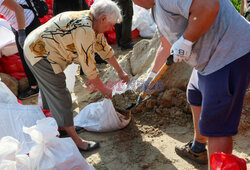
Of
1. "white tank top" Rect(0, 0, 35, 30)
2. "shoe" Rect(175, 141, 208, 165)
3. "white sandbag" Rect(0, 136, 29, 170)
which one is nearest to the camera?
"white sandbag" Rect(0, 136, 29, 170)

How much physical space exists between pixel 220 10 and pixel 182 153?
4.18ft

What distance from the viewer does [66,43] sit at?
200 cm

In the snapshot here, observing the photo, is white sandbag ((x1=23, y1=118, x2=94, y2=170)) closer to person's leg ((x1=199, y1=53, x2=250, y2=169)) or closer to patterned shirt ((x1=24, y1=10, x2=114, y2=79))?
patterned shirt ((x1=24, y1=10, x2=114, y2=79))

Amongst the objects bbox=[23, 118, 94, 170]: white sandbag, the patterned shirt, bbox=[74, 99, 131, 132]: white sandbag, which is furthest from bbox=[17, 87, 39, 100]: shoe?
bbox=[23, 118, 94, 170]: white sandbag

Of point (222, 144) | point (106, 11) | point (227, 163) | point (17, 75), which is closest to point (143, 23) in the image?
point (17, 75)

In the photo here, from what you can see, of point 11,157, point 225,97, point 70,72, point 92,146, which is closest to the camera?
point 225,97

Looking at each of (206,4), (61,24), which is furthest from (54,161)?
(206,4)

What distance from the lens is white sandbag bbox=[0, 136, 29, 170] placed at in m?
1.57

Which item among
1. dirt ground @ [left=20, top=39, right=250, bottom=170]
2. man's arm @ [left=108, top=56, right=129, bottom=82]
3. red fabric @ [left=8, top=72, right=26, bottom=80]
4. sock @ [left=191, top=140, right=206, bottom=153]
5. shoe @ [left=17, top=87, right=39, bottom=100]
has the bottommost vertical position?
shoe @ [left=17, top=87, right=39, bottom=100]

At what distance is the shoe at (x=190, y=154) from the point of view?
205 cm

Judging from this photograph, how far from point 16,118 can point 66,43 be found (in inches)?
39.4

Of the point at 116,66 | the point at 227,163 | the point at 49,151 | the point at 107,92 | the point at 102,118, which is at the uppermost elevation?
the point at 227,163

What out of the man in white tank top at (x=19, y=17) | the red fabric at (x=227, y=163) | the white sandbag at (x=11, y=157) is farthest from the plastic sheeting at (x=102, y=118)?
the red fabric at (x=227, y=163)

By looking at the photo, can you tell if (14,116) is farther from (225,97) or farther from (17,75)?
(225,97)
